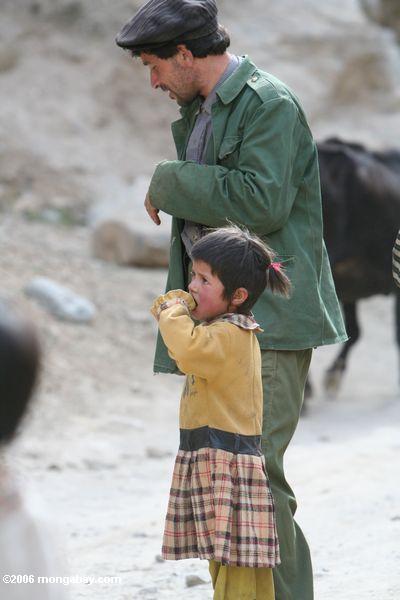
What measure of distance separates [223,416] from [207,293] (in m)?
0.34

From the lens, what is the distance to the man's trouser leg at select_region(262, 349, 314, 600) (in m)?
3.23

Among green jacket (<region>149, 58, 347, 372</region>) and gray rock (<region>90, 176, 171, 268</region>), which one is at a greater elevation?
green jacket (<region>149, 58, 347, 372</region>)

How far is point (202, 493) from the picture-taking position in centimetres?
306

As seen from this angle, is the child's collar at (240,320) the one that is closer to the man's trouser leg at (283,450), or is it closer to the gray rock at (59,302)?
the man's trouser leg at (283,450)

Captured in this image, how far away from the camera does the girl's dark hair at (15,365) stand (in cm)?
181

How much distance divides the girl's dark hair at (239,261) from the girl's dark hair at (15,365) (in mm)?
1232

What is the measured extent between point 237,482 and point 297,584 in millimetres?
464

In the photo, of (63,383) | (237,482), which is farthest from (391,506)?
(63,383)

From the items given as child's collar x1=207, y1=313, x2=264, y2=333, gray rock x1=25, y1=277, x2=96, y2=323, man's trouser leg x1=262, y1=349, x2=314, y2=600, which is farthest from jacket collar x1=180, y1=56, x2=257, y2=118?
gray rock x1=25, y1=277, x2=96, y2=323

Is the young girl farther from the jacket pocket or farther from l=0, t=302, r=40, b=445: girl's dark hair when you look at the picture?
l=0, t=302, r=40, b=445: girl's dark hair

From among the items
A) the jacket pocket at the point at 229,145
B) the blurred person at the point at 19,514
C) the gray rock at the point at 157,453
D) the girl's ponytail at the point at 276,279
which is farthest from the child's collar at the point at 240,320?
the gray rock at the point at 157,453

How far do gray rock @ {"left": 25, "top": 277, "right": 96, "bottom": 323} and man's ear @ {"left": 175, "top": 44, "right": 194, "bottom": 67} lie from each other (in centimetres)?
565

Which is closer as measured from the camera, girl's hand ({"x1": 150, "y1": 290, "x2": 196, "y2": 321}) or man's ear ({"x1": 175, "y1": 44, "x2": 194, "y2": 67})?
girl's hand ({"x1": 150, "y1": 290, "x2": 196, "y2": 321})

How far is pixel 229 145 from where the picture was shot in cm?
327
